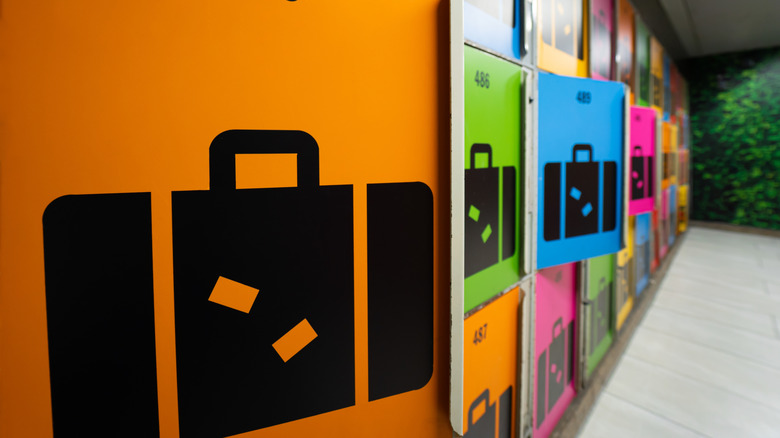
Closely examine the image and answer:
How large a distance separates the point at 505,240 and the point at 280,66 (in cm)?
89

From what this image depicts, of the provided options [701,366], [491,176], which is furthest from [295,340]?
[701,366]

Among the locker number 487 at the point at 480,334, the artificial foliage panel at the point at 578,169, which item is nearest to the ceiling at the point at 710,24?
the artificial foliage panel at the point at 578,169

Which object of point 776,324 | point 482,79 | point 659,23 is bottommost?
point 776,324

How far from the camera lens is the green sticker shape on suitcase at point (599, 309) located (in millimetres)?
2123

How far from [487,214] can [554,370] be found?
39.6 inches

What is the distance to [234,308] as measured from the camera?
26.5 inches

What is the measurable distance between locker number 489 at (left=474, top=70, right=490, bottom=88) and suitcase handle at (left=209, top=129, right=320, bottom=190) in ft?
1.85

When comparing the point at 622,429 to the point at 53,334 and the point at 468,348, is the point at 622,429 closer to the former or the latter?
the point at 468,348

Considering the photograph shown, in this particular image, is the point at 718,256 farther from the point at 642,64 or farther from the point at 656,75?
the point at 642,64

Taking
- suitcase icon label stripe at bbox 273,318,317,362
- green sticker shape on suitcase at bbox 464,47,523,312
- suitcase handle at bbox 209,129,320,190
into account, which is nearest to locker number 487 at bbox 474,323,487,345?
green sticker shape on suitcase at bbox 464,47,523,312

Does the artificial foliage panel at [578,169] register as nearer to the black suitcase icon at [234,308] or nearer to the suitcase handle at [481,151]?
the suitcase handle at [481,151]

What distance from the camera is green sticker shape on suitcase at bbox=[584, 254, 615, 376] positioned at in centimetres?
212

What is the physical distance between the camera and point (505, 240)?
1.29 metres

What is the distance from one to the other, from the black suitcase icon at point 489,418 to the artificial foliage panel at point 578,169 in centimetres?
49
